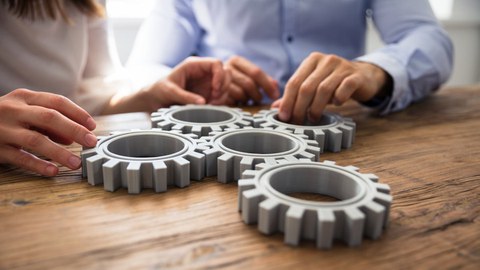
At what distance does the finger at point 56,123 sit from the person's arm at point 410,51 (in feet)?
2.48

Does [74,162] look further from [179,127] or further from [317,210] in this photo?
[317,210]

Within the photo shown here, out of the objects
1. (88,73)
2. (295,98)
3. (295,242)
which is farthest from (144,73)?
(295,242)

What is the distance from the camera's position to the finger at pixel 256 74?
1.19m

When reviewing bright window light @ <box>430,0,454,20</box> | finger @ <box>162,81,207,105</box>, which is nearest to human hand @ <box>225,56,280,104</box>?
finger @ <box>162,81,207,105</box>

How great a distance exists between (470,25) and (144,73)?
2.79 m

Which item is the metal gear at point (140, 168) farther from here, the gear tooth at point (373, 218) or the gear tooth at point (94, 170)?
the gear tooth at point (373, 218)

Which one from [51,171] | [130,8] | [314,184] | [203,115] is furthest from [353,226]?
[130,8]

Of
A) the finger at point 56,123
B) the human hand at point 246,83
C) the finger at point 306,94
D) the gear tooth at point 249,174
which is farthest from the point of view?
the human hand at point 246,83

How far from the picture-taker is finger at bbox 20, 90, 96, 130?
2.45 ft

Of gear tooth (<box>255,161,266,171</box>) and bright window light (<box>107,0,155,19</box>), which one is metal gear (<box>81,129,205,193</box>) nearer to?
gear tooth (<box>255,161,266,171</box>)

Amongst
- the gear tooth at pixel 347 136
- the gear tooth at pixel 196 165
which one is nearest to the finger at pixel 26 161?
the gear tooth at pixel 196 165

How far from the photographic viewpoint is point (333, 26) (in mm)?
1469

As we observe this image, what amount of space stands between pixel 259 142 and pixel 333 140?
15 cm

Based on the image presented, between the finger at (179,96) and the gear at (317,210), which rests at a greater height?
the finger at (179,96)
